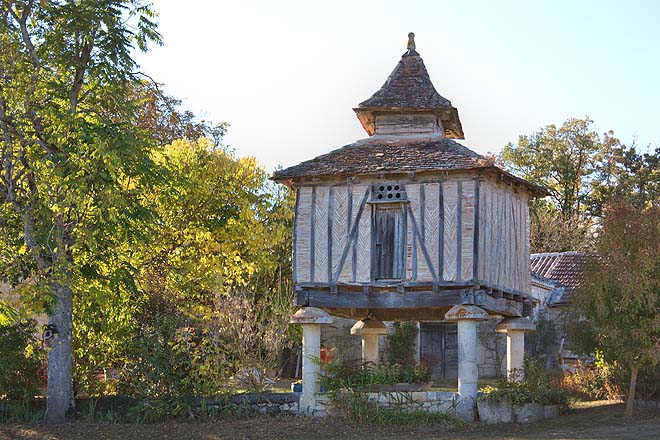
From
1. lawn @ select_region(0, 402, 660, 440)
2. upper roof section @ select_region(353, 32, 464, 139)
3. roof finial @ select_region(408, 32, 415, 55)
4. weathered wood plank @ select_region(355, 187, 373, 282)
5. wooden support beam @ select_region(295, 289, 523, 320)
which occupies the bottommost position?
lawn @ select_region(0, 402, 660, 440)

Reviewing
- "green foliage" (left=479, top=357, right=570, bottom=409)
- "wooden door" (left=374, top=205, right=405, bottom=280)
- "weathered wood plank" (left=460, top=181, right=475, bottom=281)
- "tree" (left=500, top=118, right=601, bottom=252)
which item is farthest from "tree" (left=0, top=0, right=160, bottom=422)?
"tree" (left=500, top=118, right=601, bottom=252)

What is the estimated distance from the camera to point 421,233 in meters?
18.5

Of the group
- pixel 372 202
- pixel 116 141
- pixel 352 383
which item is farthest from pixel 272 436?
pixel 116 141

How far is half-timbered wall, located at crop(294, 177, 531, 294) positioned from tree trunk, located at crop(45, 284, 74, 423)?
187 inches

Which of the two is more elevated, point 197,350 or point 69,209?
point 69,209

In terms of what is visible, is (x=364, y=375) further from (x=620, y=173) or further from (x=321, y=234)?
(x=620, y=173)

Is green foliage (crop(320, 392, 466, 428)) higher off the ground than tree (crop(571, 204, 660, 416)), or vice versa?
tree (crop(571, 204, 660, 416))

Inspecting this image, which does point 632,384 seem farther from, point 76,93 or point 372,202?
point 76,93

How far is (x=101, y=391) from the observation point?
66.2ft

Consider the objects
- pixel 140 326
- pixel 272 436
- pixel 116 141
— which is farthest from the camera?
pixel 140 326

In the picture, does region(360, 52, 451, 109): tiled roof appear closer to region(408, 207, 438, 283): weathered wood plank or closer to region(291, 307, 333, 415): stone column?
region(408, 207, 438, 283): weathered wood plank

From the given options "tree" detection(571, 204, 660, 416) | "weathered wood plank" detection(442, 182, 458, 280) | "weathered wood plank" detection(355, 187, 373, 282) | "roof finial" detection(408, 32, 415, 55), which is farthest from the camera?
"roof finial" detection(408, 32, 415, 55)

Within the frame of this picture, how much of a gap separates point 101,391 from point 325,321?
533cm

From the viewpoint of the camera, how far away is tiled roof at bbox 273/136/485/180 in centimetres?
1856
